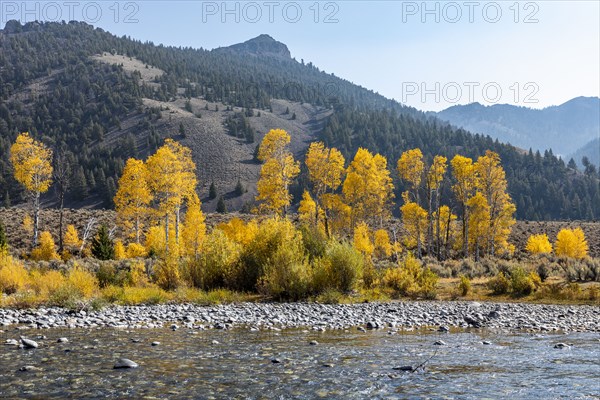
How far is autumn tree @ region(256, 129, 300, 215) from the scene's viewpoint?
38.2 meters

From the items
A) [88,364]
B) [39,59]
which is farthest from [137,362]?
[39,59]

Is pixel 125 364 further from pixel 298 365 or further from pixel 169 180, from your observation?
pixel 169 180

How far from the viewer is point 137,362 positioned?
30.8ft

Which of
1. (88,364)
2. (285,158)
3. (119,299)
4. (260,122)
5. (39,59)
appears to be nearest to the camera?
(88,364)

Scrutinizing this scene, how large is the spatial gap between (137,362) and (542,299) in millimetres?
19199

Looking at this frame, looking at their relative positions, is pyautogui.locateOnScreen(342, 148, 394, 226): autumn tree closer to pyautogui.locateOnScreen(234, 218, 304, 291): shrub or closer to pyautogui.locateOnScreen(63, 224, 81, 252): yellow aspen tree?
pyautogui.locateOnScreen(234, 218, 304, 291): shrub

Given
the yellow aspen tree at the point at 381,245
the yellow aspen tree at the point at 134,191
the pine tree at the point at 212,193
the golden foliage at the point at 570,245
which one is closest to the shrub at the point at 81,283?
the yellow aspen tree at the point at 134,191

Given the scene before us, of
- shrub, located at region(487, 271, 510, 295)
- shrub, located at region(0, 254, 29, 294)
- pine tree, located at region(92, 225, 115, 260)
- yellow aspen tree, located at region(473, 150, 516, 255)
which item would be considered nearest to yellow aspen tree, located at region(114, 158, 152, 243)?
pine tree, located at region(92, 225, 115, 260)

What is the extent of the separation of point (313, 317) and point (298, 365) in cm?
658

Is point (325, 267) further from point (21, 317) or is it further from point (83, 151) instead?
point (83, 151)

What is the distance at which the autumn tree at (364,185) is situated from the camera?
42.1m

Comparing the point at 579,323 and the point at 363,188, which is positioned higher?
the point at 363,188

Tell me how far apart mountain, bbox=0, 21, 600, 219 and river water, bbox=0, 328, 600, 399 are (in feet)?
289

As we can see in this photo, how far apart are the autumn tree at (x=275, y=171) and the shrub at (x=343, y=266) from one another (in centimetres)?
1678
